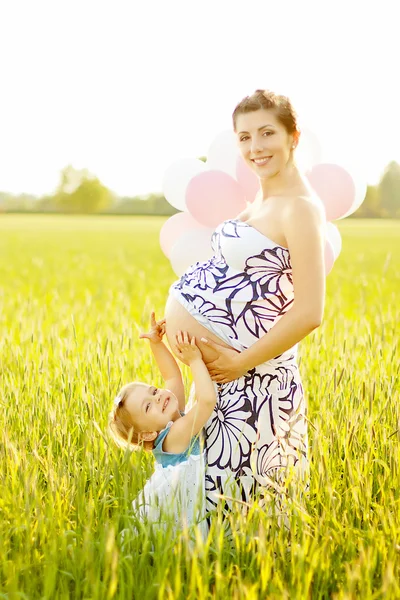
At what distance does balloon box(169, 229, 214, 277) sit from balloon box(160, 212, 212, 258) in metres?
0.08

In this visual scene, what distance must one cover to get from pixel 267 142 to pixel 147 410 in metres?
0.98

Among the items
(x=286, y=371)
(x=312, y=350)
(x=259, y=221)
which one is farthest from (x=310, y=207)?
(x=312, y=350)

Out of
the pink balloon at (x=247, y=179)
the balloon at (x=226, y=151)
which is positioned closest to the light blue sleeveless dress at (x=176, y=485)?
the pink balloon at (x=247, y=179)

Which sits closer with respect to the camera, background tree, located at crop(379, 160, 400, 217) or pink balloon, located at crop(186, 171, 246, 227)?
pink balloon, located at crop(186, 171, 246, 227)

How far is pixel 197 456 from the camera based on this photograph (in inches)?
99.4

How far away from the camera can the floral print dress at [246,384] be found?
8.22 feet

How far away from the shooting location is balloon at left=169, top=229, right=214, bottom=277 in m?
3.24

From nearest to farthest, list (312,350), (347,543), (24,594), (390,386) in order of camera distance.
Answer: (24,594) < (347,543) < (390,386) < (312,350)

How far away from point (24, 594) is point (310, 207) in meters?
1.40

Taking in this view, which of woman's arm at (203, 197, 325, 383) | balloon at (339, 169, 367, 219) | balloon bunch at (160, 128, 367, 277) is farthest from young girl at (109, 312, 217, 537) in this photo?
balloon at (339, 169, 367, 219)

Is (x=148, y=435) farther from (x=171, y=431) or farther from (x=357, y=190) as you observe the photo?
(x=357, y=190)

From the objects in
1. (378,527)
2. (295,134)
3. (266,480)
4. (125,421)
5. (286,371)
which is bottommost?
(378,527)

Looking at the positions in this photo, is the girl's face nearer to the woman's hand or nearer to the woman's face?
the woman's hand

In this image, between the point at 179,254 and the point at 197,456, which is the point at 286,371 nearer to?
the point at 197,456
